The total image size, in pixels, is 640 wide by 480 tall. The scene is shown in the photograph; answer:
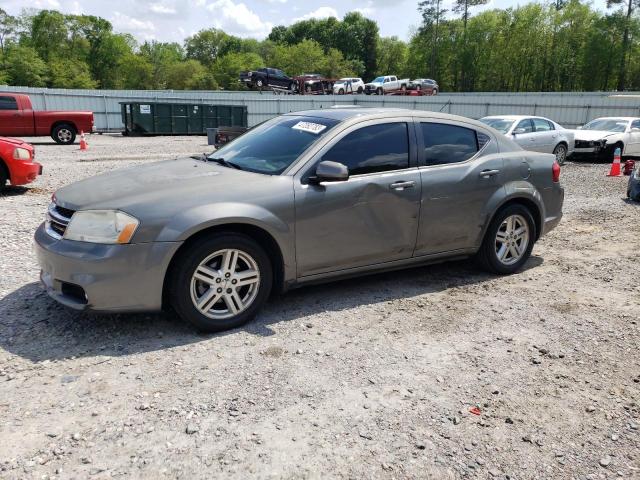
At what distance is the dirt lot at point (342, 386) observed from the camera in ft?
8.45

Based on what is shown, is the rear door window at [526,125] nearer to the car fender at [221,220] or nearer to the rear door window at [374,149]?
the rear door window at [374,149]

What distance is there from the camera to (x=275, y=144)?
4.56 metres

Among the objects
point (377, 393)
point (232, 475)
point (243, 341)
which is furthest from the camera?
point (243, 341)

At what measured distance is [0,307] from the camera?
422 cm

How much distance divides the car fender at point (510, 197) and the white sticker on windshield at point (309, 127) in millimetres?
1832

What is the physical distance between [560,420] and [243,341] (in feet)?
6.88

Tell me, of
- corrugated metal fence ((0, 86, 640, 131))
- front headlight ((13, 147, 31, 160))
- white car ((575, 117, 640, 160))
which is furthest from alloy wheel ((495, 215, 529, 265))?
corrugated metal fence ((0, 86, 640, 131))

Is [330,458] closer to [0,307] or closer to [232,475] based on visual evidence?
[232,475]

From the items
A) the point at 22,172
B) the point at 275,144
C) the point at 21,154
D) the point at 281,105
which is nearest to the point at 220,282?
the point at 275,144

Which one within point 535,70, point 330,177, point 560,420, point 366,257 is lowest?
point 560,420

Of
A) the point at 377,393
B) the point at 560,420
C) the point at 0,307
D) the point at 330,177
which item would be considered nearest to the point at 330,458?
the point at 377,393

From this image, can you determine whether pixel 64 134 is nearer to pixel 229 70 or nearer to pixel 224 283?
pixel 224 283

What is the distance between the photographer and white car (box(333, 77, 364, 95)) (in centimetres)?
4720

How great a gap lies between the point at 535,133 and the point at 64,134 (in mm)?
15951
